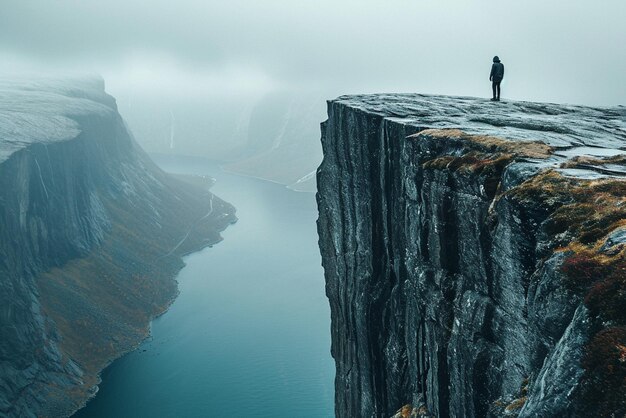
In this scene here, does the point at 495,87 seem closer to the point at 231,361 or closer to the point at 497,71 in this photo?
the point at 497,71

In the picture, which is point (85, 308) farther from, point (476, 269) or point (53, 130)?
point (476, 269)

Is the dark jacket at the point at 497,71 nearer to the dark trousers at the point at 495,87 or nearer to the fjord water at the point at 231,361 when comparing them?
the dark trousers at the point at 495,87

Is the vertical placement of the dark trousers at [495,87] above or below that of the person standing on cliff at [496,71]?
below

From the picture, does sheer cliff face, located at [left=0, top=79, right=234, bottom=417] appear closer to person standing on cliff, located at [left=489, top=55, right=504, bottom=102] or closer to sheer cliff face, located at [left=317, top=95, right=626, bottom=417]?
sheer cliff face, located at [left=317, top=95, right=626, bottom=417]

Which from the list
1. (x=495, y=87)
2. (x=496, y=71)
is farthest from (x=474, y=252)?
(x=495, y=87)

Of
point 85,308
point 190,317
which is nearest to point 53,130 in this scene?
point 85,308

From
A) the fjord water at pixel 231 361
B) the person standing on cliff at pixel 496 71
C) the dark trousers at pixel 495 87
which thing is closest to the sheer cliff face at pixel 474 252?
the dark trousers at pixel 495 87

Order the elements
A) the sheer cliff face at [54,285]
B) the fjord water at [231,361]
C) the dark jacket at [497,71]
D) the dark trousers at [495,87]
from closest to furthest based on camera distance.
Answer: the dark jacket at [497,71]
the dark trousers at [495,87]
the fjord water at [231,361]
the sheer cliff face at [54,285]
